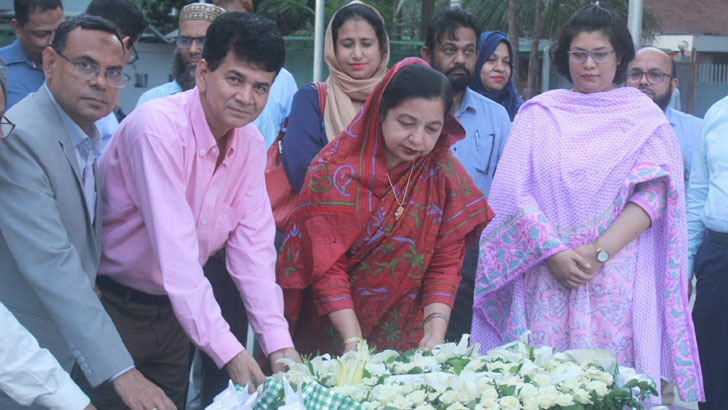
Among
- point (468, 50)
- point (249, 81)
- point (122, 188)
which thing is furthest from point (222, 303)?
point (468, 50)

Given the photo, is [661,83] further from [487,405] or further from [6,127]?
[6,127]

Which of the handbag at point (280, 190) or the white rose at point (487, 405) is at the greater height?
the handbag at point (280, 190)

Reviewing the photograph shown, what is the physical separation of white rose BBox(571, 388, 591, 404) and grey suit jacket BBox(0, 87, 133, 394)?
113 cm

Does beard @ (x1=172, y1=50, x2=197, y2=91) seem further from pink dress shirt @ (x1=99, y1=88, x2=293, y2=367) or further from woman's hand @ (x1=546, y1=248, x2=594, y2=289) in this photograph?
woman's hand @ (x1=546, y1=248, x2=594, y2=289)

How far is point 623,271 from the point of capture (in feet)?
10.5

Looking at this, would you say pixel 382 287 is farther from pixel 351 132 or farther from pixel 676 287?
pixel 676 287

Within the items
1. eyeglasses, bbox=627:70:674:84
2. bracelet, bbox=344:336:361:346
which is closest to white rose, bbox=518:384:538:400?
bracelet, bbox=344:336:361:346

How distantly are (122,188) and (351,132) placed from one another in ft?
2.55

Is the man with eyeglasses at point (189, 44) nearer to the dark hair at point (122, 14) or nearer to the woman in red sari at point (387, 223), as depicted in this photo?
the dark hair at point (122, 14)

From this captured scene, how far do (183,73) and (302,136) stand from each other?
1.07m

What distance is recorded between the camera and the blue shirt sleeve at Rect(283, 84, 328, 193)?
3436 millimetres

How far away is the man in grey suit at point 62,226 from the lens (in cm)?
214

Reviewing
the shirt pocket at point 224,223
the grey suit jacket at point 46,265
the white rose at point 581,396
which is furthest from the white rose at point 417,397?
the shirt pocket at point 224,223

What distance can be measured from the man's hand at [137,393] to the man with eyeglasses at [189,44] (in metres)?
2.21
